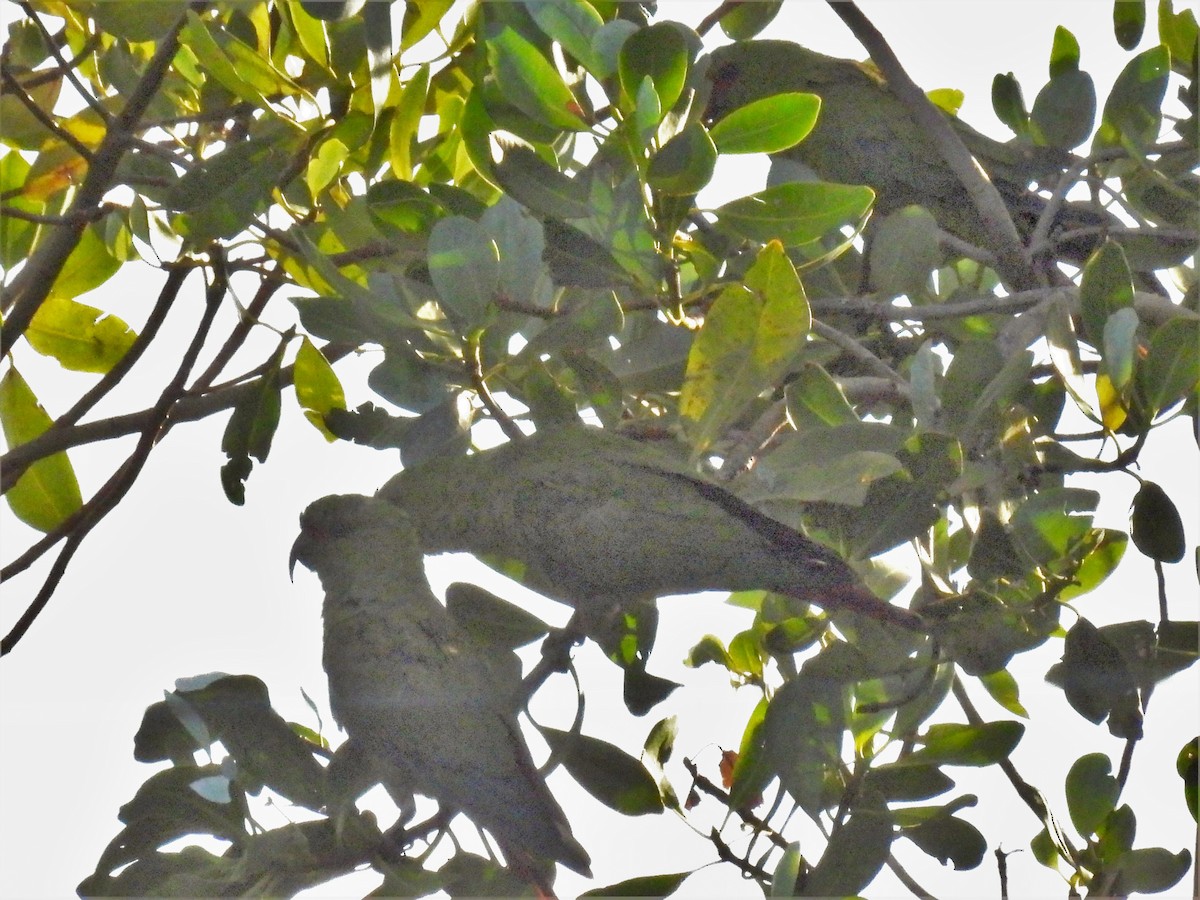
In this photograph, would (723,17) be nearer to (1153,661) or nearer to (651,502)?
(651,502)

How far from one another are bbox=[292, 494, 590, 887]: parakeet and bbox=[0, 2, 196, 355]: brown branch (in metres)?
0.50

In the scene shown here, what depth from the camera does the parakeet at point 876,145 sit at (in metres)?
1.34

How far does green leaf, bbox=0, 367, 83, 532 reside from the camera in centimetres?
123

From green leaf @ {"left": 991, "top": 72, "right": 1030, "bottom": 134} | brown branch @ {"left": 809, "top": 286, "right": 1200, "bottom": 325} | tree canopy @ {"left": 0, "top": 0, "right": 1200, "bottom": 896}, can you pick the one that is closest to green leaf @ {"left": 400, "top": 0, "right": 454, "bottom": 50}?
tree canopy @ {"left": 0, "top": 0, "right": 1200, "bottom": 896}

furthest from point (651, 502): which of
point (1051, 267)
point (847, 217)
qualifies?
point (1051, 267)

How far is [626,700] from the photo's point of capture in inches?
37.6

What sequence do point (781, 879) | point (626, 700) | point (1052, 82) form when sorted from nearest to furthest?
point (781, 879)
point (626, 700)
point (1052, 82)

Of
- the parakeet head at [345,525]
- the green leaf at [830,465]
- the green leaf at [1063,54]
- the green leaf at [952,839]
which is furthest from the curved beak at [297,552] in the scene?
the green leaf at [1063,54]

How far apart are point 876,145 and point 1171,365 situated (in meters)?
0.79

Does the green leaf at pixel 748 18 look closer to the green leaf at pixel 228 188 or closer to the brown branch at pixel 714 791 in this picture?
the green leaf at pixel 228 188

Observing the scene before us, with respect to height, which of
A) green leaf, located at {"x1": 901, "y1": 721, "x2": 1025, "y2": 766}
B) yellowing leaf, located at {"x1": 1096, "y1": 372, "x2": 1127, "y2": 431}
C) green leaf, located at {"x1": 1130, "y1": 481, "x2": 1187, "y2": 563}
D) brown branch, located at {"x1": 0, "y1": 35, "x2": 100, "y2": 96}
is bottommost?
green leaf, located at {"x1": 901, "y1": 721, "x2": 1025, "y2": 766}

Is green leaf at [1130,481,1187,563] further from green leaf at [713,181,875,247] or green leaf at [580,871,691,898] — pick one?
green leaf at [580,871,691,898]

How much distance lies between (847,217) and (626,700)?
44 centimetres

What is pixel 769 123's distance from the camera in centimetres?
84
